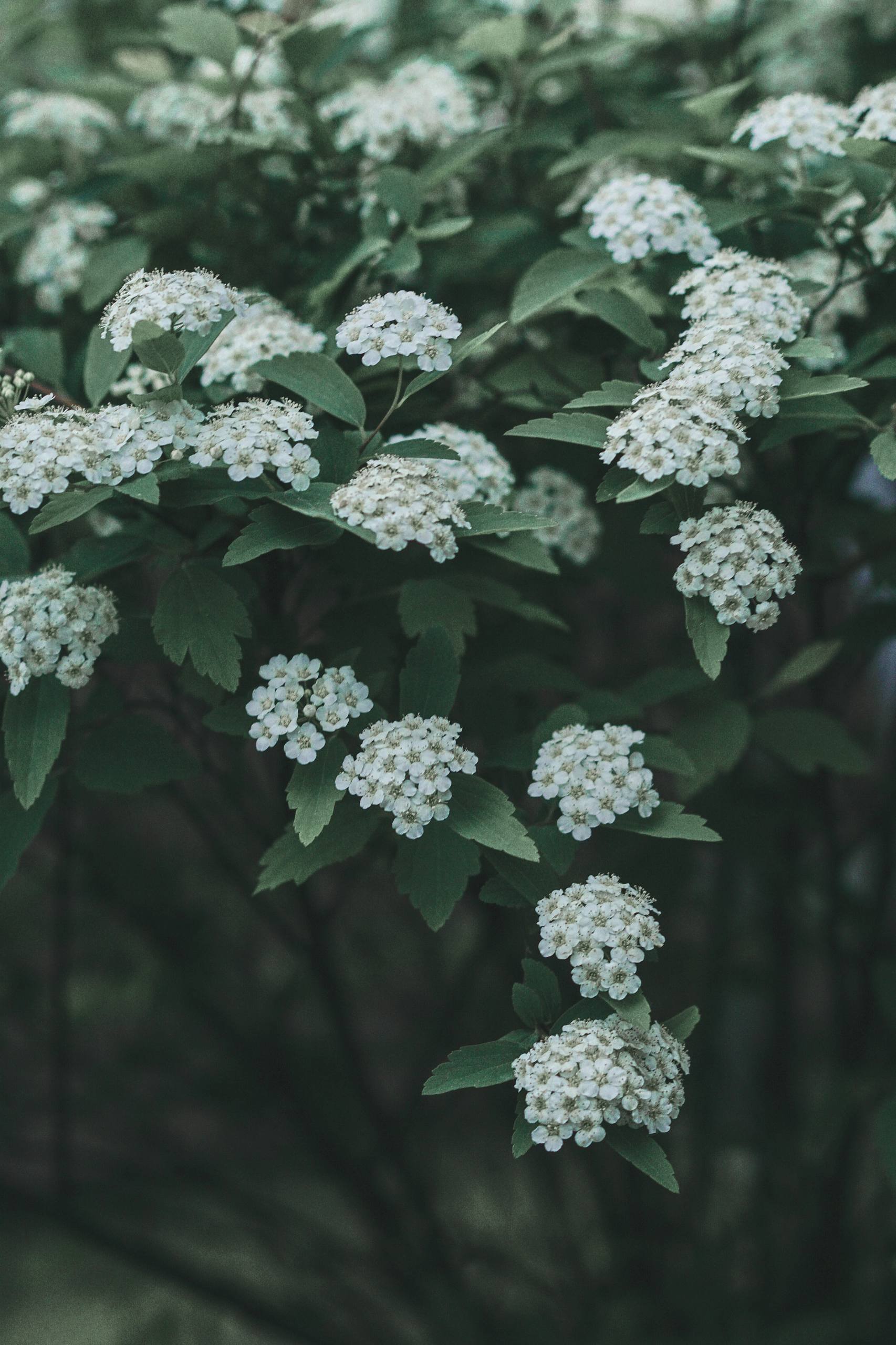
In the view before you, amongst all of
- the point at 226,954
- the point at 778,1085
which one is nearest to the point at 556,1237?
the point at 778,1085

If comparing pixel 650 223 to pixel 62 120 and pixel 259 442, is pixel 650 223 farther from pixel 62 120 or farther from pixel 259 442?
pixel 62 120

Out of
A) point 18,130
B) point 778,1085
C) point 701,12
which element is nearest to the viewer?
Answer: point 18,130

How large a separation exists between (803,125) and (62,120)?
3.91ft

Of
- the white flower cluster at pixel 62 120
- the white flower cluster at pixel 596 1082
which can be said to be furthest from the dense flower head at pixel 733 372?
the white flower cluster at pixel 62 120

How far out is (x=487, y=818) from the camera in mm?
1214

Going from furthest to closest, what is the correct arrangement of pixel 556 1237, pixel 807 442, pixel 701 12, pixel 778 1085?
pixel 778 1085 < pixel 556 1237 < pixel 701 12 < pixel 807 442

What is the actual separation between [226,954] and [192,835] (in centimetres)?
40

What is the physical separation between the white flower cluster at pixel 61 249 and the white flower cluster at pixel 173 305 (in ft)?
1.90

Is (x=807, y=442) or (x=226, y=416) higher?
(x=226, y=416)

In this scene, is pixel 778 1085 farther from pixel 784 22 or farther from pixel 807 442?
pixel 784 22

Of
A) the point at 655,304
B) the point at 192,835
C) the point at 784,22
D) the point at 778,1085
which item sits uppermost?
the point at 784,22

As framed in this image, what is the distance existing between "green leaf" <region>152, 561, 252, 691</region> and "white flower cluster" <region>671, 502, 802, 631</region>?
1.59ft

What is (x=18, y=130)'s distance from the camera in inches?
75.2

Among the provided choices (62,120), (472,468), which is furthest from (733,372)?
(62,120)
